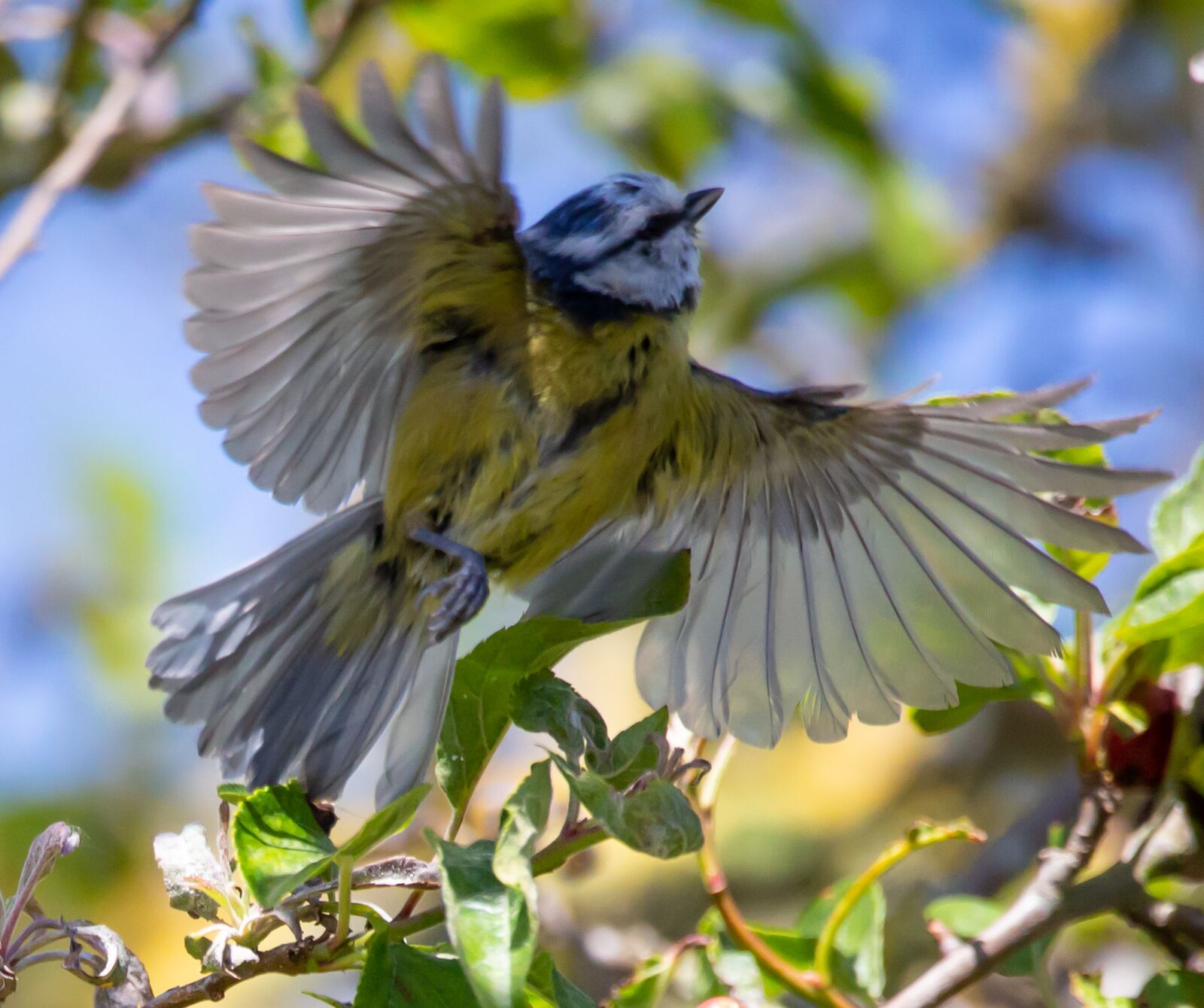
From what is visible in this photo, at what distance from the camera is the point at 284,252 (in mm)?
2160

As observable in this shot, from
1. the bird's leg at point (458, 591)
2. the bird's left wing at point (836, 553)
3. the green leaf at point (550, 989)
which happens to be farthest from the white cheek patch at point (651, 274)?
the green leaf at point (550, 989)

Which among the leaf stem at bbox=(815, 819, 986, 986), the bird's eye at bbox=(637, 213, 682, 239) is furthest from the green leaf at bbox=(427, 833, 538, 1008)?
the bird's eye at bbox=(637, 213, 682, 239)

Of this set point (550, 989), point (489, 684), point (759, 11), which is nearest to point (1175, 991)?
point (550, 989)

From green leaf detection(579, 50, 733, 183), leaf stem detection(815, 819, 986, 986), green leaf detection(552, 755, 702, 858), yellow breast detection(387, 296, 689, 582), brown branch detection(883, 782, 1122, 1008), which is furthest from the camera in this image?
green leaf detection(579, 50, 733, 183)

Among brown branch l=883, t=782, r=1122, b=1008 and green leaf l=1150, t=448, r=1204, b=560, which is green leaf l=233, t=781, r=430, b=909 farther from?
green leaf l=1150, t=448, r=1204, b=560

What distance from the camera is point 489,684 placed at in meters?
1.56

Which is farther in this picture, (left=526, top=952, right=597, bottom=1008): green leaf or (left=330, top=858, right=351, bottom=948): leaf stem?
(left=526, top=952, right=597, bottom=1008): green leaf

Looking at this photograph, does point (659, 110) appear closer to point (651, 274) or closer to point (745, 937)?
point (651, 274)

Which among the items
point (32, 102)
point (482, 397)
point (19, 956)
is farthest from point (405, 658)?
point (32, 102)

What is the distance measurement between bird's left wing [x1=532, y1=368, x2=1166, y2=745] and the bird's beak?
381 millimetres

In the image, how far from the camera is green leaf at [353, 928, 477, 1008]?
139cm

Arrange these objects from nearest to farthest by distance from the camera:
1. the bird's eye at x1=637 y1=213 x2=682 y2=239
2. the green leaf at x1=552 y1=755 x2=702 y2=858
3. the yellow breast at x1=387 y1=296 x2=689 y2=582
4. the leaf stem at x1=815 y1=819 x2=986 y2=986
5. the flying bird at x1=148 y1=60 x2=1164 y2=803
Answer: the green leaf at x1=552 y1=755 x2=702 y2=858 → the leaf stem at x1=815 y1=819 x2=986 y2=986 → the flying bird at x1=148 y1=60 x2=1164 y2=803 → the yellow breast at x1=387 y1=296 x2=689 y2=582 → the bird's eye at x1=637 y1=213 x2=682 y2=239

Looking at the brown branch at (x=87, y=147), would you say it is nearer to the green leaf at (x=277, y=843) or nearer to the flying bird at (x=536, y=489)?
the flying bird at (x=536, y=489)

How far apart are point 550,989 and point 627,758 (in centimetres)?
28
